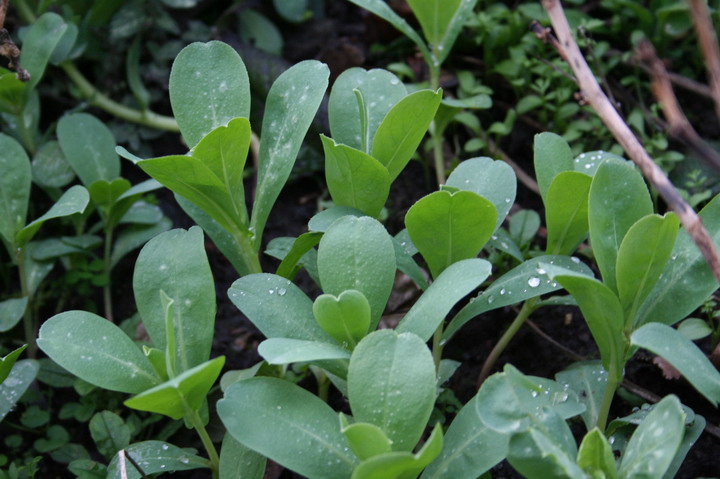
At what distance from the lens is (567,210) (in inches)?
46.8

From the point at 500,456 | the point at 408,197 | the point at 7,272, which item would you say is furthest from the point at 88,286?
the point at 500,456

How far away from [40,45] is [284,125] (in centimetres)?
68

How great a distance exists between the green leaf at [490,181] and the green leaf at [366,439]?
1.47 feet

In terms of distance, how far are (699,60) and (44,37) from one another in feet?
5.02

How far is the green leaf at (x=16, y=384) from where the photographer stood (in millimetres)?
1274

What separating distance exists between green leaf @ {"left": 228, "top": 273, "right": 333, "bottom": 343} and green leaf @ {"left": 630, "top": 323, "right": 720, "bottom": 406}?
43 cm

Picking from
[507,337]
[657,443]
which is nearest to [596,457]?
[657,443]

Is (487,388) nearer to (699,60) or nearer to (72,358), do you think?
(72,358)

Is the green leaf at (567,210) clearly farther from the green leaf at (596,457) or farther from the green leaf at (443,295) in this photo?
the green leaf at (596,457)

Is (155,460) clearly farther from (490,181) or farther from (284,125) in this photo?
(490,181)

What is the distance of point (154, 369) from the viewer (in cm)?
111

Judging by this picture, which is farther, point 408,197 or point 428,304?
point 408,197

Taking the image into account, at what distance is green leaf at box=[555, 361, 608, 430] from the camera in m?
1.17

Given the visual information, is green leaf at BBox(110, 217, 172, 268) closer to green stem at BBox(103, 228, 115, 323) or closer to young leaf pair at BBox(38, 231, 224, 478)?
green stem at BBox(103, 228, 115, 323)
